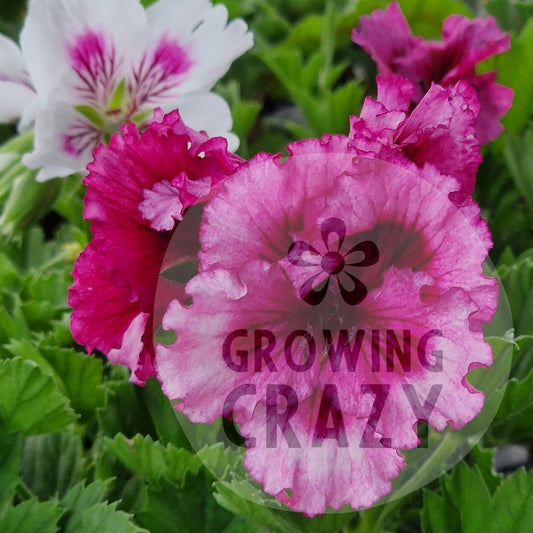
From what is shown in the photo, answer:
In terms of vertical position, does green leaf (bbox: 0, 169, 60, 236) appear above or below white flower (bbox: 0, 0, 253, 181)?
below

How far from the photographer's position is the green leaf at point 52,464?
2.22 feet

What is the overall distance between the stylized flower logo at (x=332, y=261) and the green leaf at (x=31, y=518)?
0.24 meters

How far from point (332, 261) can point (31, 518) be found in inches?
11.2

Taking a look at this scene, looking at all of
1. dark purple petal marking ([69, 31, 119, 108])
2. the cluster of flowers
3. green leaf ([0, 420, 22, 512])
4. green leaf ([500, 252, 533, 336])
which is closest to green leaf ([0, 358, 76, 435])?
green leaf ([0, 420, 22, 512])

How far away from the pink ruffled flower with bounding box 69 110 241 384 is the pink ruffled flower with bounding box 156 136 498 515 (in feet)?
0.10

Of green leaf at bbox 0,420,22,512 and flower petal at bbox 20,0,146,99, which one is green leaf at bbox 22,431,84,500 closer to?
green leaf at bbox 0,420,22,512

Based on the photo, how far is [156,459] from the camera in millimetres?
563

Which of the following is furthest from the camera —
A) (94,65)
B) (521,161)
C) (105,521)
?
(521,161)

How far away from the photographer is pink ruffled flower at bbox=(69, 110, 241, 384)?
0.42 meters

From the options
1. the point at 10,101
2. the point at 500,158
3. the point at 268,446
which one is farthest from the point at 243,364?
the point at 500,158

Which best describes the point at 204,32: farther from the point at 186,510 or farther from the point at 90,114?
the point at 186,510

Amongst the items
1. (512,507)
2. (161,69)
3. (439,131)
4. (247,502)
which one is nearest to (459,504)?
(512,507)

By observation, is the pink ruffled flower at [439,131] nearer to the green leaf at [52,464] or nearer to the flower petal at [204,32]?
the flower petal at [204,32]

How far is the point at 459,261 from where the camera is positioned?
40 cm
